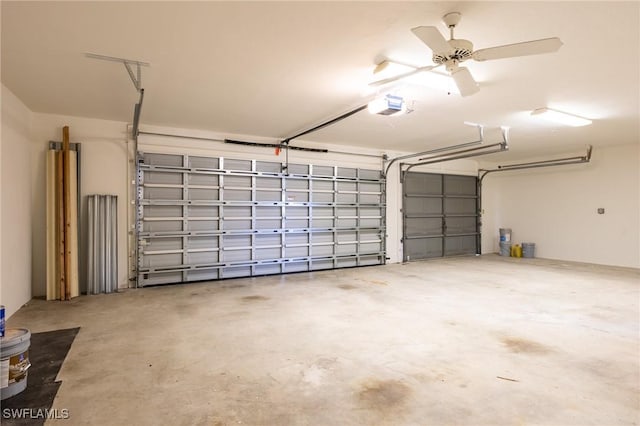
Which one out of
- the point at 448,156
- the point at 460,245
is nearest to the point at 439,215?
the point at 460,245

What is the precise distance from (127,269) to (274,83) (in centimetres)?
377

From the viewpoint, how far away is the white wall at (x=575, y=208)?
7188mm

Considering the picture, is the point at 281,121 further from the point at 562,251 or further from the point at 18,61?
the point at 562,251

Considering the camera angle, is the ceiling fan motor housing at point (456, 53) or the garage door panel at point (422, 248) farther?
the garage door panel at point (422, 248)

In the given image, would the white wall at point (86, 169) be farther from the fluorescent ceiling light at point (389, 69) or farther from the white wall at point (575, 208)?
the white wall at point (575, 208)

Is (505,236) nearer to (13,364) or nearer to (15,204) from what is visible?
(13,364)

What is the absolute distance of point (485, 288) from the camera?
5.27 metres

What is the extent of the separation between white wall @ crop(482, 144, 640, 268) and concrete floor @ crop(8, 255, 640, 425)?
3034 millimetres

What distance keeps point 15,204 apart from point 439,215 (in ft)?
27.0

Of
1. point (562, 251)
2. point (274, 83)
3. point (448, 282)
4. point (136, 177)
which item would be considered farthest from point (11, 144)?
point (562, 251)

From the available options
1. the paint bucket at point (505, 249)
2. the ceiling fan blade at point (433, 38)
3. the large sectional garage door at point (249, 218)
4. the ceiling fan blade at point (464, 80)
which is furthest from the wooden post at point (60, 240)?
the paint bucket at point (505, 249)

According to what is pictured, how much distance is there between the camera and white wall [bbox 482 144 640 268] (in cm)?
719

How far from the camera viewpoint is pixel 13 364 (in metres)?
2.10

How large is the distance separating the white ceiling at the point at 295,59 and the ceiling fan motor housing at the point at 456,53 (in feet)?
0.60
